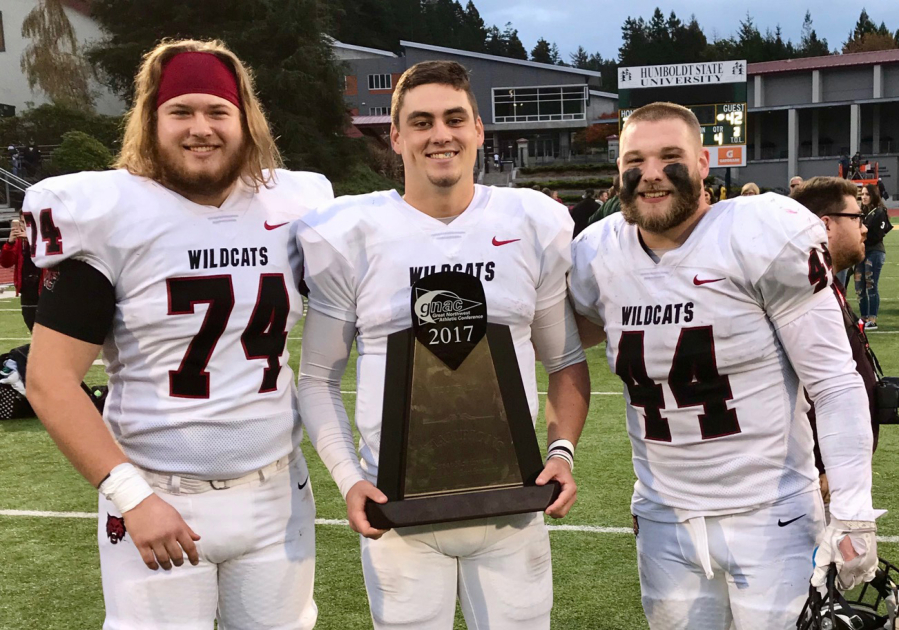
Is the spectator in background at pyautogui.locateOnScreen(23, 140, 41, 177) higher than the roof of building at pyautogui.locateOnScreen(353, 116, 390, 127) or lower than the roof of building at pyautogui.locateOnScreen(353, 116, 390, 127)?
lower

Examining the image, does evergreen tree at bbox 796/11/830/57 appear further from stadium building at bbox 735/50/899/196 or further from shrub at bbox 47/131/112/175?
shrub at bbox 47/131/112/175

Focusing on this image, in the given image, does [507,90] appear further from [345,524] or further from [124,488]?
[124,488]

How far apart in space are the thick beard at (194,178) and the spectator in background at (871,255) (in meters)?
8.51

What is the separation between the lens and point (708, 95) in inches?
1000

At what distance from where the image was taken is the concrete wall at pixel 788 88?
4353 cm

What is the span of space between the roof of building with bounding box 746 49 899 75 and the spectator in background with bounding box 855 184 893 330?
36.1 metres

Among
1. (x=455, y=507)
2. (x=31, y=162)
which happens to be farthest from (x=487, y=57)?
(x=455, y=507)

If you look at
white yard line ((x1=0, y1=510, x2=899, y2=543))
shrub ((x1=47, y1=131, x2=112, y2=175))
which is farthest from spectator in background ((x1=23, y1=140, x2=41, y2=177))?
white yard line ((x1=0, y1=510, x2=899, y2=543))

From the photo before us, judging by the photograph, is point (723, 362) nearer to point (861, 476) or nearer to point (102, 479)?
point (861, 476)

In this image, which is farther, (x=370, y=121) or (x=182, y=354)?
(x=370, y=121)

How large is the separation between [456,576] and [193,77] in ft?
4.70

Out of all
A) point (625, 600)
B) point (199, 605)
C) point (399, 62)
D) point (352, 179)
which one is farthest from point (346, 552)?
point (399, 62)

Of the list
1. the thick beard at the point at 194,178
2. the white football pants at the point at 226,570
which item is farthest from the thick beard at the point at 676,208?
the white football pants at the point at 226,570

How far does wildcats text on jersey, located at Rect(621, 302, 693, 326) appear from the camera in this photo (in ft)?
7.77
